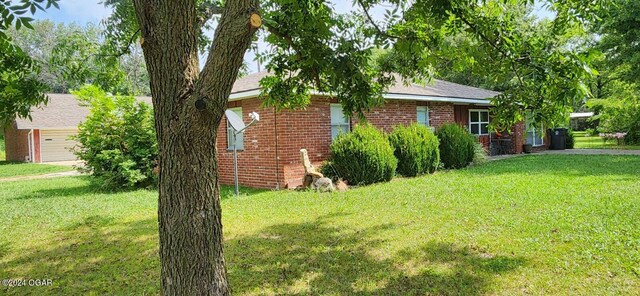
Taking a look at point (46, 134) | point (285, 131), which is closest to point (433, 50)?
point (285, 131)

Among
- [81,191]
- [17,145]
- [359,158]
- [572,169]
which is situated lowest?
[81,191]

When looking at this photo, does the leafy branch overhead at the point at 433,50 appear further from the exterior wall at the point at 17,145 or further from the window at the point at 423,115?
the exterior wall at the point at 17,145

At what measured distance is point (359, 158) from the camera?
10.6 m

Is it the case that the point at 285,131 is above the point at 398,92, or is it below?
below

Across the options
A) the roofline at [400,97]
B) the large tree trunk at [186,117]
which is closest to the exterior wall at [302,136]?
the roofline at [400,97]

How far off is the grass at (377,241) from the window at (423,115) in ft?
19.4

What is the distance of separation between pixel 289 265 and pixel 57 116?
2855cm

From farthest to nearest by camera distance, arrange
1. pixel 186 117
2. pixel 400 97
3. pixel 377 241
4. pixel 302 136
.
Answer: pixel 400 97
pixel 302 136
pixel 377 241
pixel 186 117

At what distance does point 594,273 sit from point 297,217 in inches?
169

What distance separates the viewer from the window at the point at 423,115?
49.2ft

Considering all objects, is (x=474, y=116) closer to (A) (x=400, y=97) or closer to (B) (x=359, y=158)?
(A) (x=400, y=97)

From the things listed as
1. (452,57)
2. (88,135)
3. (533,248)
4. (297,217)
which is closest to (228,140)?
(88,135)

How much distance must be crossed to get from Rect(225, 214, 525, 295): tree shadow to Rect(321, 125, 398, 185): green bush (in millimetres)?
5037

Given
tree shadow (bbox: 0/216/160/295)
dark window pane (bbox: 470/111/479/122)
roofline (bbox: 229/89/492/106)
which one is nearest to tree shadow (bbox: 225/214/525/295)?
tree shadow (bbox: 0/216/160/295)
